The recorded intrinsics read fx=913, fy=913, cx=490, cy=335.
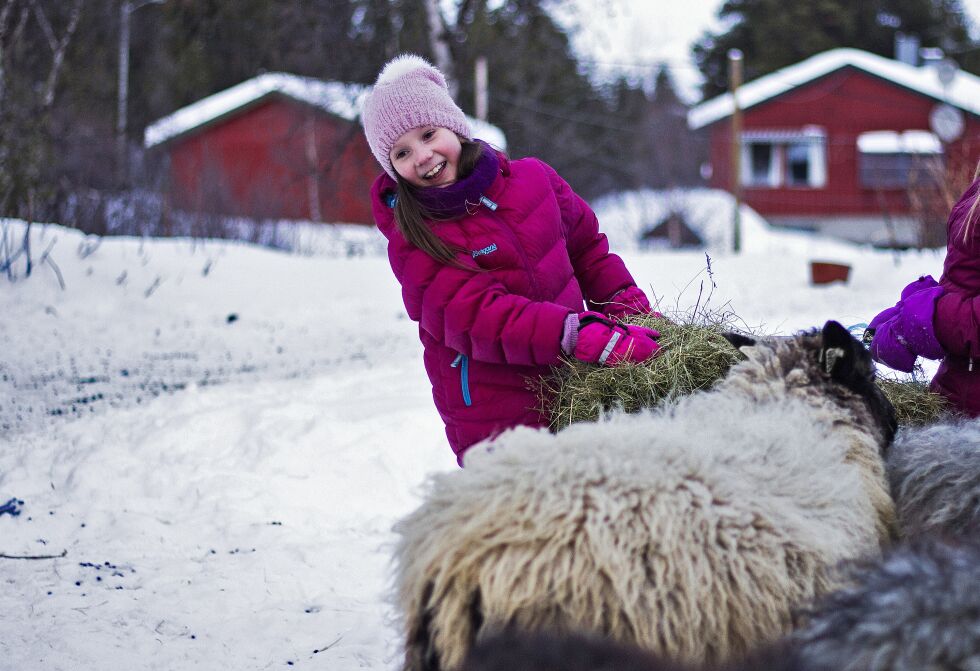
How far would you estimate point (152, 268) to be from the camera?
961cm

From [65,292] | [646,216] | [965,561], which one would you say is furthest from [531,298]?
[646,216]

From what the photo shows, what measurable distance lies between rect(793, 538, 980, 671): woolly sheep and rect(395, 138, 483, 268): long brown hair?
1.38 m

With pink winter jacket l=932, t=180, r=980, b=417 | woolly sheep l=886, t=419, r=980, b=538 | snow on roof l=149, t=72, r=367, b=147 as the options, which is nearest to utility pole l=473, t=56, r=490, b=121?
snow on roof l=149, t=72, r=367, b=147

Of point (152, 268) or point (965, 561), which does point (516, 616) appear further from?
point (152, 268)

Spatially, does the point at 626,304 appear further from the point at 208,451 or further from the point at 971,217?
the point at 208,451

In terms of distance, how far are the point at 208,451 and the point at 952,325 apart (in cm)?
388

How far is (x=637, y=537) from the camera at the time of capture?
166cm

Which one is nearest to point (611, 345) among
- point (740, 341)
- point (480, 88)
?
point (740, 341)

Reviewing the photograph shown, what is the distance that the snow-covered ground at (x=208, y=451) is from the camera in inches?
129

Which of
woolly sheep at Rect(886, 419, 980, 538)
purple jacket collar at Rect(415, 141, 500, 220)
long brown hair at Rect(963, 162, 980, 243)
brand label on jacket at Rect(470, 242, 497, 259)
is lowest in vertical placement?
woolly sheep at Rect(886, 419, 980, 538)

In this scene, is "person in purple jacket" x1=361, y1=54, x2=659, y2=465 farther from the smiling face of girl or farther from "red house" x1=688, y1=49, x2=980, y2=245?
"red house" x1=688, y1=49, x2=980, y2=245

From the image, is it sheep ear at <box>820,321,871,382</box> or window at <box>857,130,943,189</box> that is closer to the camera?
sheep ear at <box>820,321,871,382</box>

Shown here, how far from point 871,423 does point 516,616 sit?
1.09m

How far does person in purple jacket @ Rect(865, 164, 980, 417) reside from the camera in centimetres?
256
